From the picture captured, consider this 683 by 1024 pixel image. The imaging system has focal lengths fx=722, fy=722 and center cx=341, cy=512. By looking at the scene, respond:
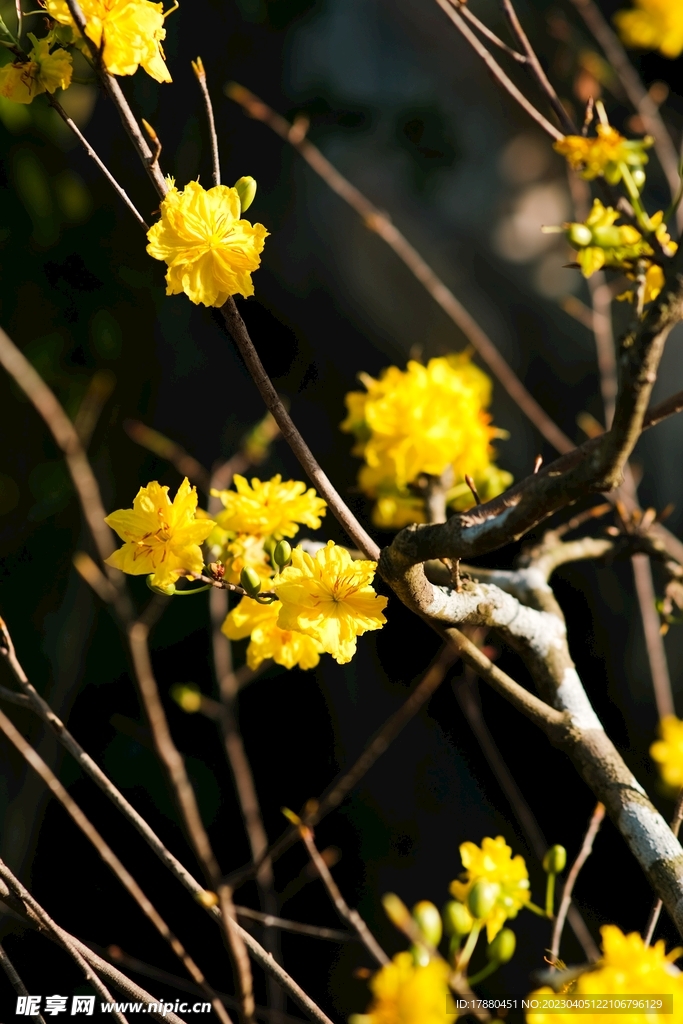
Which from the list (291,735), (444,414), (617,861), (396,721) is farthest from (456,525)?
(617,861)

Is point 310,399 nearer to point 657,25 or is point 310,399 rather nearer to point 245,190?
point 245,190

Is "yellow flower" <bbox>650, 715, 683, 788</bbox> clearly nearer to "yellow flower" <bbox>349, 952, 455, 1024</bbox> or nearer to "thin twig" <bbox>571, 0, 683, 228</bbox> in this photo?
"yellow flower" <bbox>349, 952, 455, 1024</bbox>

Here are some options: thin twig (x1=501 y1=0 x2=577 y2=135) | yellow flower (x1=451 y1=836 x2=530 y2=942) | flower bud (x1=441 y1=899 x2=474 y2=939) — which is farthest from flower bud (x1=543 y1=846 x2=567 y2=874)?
thin twig (x1=501 y1=0 x2=577 y2=135)

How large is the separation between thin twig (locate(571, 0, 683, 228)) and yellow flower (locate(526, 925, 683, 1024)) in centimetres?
113

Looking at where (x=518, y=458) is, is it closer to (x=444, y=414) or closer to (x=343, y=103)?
(x=444, y=414)

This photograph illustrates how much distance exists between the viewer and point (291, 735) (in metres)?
1.31

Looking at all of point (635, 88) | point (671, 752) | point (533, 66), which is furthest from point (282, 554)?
point (635, 88)

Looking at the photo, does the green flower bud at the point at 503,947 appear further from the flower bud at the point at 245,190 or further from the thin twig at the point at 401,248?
the thin twig at the point at 401,248

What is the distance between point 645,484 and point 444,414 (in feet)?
A: 2.11

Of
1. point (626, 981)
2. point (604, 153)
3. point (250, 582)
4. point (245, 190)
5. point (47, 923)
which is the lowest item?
point (626, 981)

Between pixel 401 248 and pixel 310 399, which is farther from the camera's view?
pixel 310 399

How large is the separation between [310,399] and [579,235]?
2.64 feet

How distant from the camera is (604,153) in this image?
73cm

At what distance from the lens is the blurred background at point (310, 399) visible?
1.23 meters
